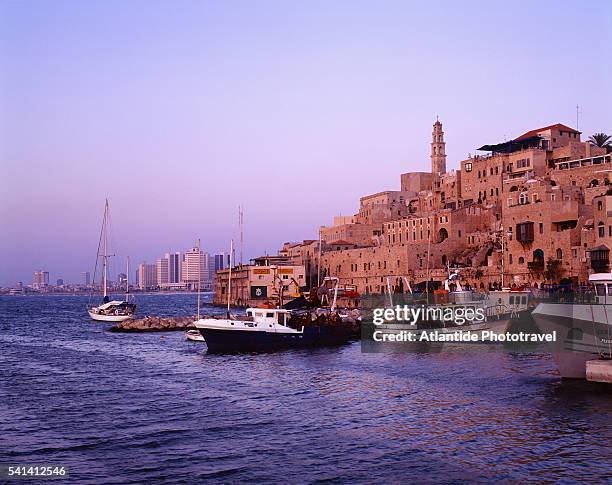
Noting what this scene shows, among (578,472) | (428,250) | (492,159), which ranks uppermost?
(492,159)

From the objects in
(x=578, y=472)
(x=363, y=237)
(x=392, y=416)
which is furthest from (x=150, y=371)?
(x=363, y=237)

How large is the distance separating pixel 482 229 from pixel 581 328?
6267cm

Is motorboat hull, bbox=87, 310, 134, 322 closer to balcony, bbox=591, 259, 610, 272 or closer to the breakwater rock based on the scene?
the breakwater rock

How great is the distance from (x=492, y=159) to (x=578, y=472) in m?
79.8

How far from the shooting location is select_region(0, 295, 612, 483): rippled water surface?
18422 millimetres

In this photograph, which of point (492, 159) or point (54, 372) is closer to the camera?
point (54, 372)

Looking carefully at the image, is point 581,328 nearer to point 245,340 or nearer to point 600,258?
point 245,340

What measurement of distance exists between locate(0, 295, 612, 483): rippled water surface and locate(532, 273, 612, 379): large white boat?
987 millimetres

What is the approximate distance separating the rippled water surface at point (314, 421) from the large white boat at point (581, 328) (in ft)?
3.24

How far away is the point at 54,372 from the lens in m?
39.1

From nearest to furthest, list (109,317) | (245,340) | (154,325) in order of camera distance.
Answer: (245,340) < (154,325) < (109,317)

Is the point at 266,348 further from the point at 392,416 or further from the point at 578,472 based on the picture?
the point at 578,472

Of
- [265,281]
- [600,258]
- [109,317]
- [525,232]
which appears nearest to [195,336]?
[109,317]

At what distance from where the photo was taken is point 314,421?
2406 centimetres
